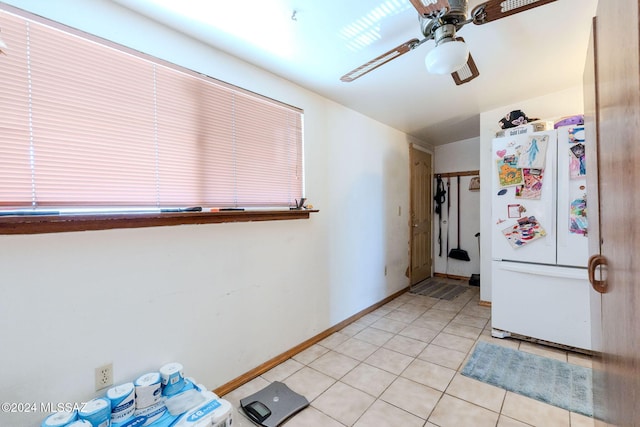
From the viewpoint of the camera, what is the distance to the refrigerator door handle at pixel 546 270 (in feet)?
7.18

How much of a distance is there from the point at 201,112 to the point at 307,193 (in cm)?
110

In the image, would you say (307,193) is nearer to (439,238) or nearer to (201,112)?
(201,112)

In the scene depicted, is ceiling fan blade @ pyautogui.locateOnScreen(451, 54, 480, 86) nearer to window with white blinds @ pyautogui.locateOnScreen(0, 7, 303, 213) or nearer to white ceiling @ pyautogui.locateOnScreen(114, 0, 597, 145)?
white ceiling @ pyautogui.locateOnScreen(114, 0, 597, 145)

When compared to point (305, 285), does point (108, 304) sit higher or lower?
higher

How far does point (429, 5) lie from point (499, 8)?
33cm

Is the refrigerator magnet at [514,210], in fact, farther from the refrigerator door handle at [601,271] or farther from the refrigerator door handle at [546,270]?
the refrigerator door handle at [601,271]

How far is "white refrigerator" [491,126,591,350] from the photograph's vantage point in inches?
86.6

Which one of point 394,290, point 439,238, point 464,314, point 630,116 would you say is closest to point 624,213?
point 630,116

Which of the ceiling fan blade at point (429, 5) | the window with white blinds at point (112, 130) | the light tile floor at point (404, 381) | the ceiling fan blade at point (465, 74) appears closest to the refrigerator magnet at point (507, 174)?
the ceiling fan blade at point (465, 74)

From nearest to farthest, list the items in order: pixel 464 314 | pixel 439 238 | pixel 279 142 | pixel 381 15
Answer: pixel 381 15 → pixel 279 142 → pixel 464 314 → pixel 439 238

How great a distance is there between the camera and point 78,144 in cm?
133

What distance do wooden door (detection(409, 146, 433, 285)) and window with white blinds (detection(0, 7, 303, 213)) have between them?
288 centimetres

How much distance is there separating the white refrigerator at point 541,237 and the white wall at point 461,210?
208 cm

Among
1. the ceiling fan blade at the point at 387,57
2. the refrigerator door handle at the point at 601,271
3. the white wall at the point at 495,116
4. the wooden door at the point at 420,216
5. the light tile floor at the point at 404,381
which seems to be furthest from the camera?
the wooden door at the point at 420,216
